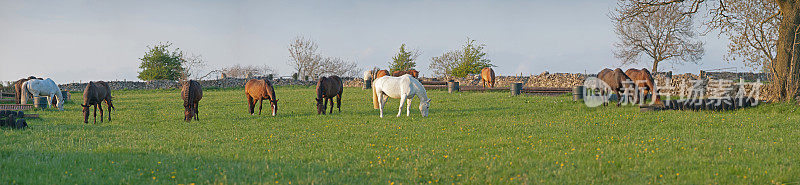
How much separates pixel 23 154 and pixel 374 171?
284 inches

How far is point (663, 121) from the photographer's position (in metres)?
14.7

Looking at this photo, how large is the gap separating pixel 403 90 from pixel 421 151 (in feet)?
25.0

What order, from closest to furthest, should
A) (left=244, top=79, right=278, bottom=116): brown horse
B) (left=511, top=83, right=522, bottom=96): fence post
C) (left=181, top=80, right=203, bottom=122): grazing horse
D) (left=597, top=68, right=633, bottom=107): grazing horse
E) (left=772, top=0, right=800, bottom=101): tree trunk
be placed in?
(left=181, top=80, right=203, bottom=122): grazing horse
(left=244, top=79, right=278, bottom=116): brown horse
(left=772, top=0, right=800, bottom=101): tree trunk
(left=597, top=68, right=633, bottom=107): grazing horse
(left=511, top=83, right=522, bottom=96): fence post

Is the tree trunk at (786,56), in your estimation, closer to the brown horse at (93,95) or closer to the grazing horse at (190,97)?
the grazing horse at (190,97)

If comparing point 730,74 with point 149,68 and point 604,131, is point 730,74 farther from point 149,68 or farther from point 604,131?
point 149,68

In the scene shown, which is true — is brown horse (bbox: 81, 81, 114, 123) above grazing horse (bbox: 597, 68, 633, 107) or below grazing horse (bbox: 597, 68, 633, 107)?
below

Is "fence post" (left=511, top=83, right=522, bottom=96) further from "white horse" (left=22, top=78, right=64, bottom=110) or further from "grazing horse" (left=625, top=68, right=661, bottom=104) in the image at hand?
"white horse" (left=22, top=78, right=64, bottom=110)

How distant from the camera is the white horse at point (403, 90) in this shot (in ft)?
55.7

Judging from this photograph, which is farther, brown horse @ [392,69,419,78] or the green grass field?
brown horse @ [392,69,419,78]

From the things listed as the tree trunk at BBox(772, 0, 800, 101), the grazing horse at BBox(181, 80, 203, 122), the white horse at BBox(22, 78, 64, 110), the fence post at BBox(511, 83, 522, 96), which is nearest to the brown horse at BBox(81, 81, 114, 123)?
the grazing horse at BBox(181, 80, 203, 122)

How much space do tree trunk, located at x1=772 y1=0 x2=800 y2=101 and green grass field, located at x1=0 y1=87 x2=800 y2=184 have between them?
3190 millimetres

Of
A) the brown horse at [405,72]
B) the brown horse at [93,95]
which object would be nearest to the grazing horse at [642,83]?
the brown horse at [405,72]

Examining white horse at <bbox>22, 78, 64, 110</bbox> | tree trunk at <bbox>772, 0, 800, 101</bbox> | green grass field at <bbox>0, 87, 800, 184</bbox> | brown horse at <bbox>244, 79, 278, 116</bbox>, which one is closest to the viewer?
green grass field at <bbox>0, 87, 800, 184</bbox>

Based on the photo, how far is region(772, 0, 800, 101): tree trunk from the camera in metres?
18.8
